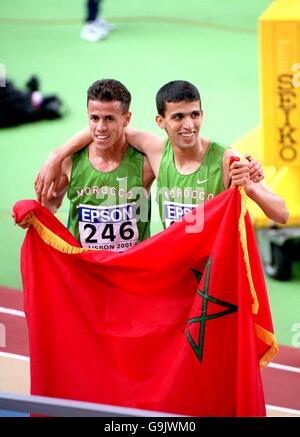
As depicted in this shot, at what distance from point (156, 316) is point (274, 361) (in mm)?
1589

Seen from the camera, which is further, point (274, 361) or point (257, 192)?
point (274, 361)

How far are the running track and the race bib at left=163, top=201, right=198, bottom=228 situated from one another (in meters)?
1.35

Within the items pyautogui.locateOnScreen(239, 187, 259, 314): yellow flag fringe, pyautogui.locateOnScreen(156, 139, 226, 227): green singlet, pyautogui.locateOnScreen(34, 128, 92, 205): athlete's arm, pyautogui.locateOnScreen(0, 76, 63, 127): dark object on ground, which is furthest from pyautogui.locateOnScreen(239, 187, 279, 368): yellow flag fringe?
pyautogui.locateOnScreen(0, 76, 63, 127): dark object on ground

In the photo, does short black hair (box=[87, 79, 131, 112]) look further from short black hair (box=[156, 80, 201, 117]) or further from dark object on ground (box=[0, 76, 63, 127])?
dark object on ground (box=[0, 76, 63, 127])

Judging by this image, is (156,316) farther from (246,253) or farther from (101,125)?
(101,125)

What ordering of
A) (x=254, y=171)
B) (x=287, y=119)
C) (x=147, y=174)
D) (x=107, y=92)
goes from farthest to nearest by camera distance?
(x=287, y=119), (x=147, y=174), (x=107, y=92), (x=254, y=171)

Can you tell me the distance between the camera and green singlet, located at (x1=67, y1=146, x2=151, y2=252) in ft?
19.6

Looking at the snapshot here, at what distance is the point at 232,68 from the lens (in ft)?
37.5

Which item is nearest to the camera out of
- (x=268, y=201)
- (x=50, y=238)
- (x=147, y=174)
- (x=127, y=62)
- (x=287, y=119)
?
(x=268, y=201)

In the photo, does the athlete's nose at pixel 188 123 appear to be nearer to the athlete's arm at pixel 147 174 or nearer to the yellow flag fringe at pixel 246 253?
the athlete's arm at pixel 147 174

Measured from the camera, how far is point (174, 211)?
5.75m

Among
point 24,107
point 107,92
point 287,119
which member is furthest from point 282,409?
point 24,107
